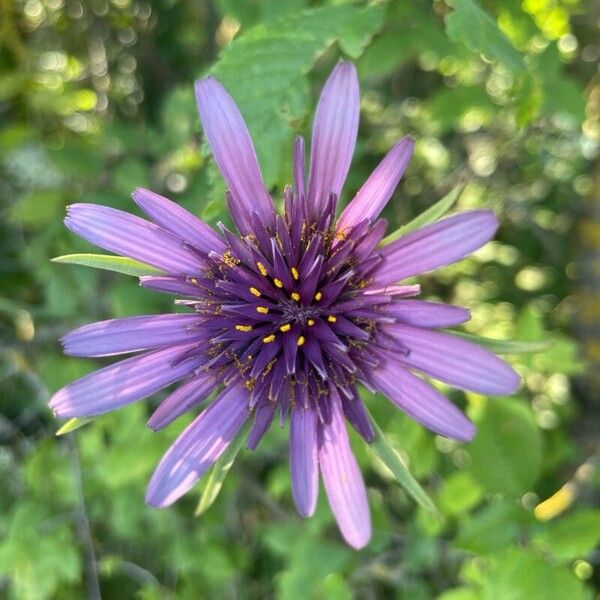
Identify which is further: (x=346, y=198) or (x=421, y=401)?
(x=346, y=198)

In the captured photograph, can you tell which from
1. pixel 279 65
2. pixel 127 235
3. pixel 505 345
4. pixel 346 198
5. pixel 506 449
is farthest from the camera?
pixel 346 198

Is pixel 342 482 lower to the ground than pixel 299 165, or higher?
lower

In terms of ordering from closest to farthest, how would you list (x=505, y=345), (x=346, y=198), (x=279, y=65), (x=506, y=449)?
(x=505, y=345) < (x=279, y=65) < (x=506, y=449) < (x=346, y=198)

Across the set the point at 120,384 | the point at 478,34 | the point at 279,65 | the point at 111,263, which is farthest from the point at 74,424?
the point at 478,34

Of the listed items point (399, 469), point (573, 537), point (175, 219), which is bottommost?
point (573, 537)

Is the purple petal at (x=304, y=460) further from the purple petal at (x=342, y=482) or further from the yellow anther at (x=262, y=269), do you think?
the yellow anther at (x=262, y=269)

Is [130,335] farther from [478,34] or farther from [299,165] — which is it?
[478,34]

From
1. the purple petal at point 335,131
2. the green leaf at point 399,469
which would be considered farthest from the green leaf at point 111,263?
the green leaf at point 399,469
